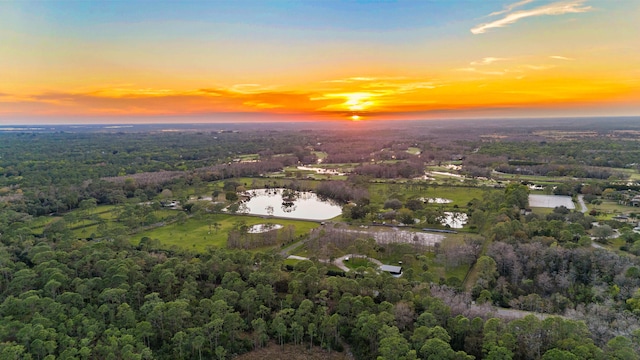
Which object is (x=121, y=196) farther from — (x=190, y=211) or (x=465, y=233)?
(x=465, y=233)

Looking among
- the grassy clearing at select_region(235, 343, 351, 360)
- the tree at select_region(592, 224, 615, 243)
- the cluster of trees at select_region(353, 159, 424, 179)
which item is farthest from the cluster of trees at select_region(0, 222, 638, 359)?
the cluster of trees at select_region(353, 159, 424, 179)

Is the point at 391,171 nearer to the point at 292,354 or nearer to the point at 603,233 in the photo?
the point at 603,233

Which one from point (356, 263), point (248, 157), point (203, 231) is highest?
point (248, 157)

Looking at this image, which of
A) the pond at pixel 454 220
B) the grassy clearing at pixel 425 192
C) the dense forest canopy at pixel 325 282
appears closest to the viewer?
the dense forest canopy at pixel 325 282

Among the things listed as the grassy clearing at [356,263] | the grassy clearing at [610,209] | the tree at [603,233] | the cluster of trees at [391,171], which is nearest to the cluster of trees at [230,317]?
the grassy clearing at [356,263]

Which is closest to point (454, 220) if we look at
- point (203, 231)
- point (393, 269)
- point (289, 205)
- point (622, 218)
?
point (393, 269)

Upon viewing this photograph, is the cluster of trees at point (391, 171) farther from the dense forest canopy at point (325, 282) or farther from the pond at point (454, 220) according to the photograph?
the pond at point (454, 220)

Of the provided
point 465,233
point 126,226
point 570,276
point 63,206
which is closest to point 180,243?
point 126,226
